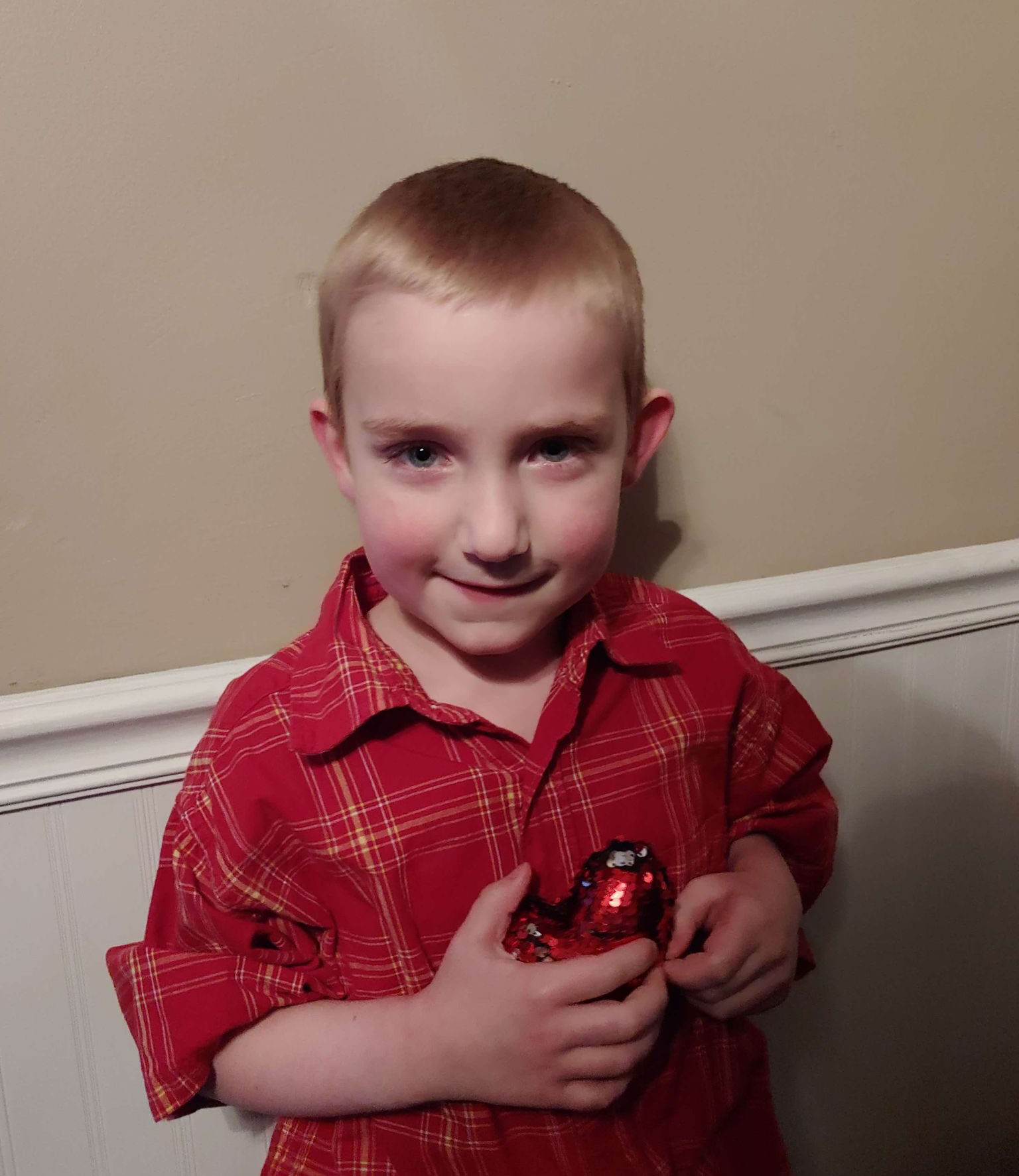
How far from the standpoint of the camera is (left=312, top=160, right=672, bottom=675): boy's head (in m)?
0.53

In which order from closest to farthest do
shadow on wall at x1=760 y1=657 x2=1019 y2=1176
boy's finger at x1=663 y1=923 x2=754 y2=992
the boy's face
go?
the boy's face, boy's finger at x1=663 y1=923 x2=754 y2=992, shadow on wall at x1=760 y1=657 x2=1019 y2=1176

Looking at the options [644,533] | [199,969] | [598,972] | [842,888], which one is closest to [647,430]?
[644,533]

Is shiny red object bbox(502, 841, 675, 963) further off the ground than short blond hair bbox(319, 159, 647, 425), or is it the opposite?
short blond hair bbox(319, 159, 647, 425)

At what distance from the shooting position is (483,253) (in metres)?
0.54

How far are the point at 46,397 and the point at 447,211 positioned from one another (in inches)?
13.5

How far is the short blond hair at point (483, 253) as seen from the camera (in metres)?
0.54

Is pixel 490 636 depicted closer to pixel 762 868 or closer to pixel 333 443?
pixel 333 443

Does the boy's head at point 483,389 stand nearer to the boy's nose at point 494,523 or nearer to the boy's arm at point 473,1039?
the boy's nose at point 494,523

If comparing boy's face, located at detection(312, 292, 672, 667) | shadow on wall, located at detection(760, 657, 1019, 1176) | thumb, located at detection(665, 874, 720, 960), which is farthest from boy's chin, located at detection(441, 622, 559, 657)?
shadow on wall, located at detection(760, 657, 1019, 1176)

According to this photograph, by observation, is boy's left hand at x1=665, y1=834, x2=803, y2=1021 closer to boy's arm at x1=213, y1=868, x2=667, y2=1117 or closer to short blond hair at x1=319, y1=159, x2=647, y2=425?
boy's arm at x1=213, y1=868, x2=667, y2=1117

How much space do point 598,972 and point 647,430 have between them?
0.35 meters

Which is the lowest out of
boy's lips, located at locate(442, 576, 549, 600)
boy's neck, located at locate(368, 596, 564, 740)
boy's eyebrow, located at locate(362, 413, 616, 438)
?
boy's neck, located at locate(368, 596, 564, 740)

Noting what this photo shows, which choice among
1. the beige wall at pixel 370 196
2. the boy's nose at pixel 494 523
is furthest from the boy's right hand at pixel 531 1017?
the beige wall at pixel 370 196

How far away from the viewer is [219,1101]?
66 cm
